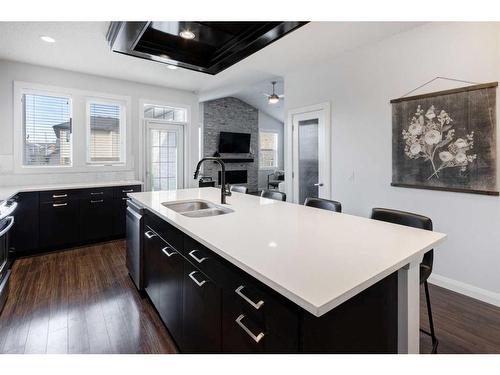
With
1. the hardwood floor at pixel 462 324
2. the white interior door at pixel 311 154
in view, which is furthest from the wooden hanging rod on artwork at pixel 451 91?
the hardwood floor at pixel 462 324

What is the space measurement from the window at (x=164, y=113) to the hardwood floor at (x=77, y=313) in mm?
2992

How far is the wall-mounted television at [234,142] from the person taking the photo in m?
8.93

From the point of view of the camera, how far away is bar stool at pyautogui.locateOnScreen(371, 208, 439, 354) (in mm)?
1642

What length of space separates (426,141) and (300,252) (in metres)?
2.44

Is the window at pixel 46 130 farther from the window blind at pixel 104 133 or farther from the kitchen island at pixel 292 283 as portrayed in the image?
the kitchen island at pixel 292 283

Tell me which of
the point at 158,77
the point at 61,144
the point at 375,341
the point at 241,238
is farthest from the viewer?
the point at 158,77

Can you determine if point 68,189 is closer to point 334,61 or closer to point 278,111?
point 334,61

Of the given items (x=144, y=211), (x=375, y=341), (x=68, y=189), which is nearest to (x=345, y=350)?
(x=375, y=341)

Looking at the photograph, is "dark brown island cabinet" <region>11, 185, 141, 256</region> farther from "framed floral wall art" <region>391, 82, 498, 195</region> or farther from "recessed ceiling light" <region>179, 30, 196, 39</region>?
"framed floral wall art" <region>391, 82, 498, 195</region>

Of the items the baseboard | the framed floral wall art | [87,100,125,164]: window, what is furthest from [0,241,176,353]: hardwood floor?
the framed floral wall art

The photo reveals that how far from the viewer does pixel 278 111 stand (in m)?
9.82

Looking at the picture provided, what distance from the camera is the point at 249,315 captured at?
108 centimetres

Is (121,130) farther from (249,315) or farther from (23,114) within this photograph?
(249,315)
